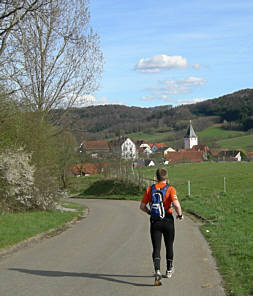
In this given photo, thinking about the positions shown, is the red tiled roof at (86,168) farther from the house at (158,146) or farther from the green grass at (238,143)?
the house at (158,146)

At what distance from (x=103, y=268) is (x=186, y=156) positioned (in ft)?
280

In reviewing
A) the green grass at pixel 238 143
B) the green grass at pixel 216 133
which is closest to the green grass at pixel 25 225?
the green grass at pixel 238 143

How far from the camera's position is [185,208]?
23.7 meters

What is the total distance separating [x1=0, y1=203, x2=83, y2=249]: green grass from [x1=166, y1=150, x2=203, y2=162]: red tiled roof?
72515 mm

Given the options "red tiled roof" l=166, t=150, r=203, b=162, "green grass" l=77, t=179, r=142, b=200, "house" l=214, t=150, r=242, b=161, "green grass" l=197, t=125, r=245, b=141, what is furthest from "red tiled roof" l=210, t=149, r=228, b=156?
"green grass" l=77, t=179, r=142, b=200

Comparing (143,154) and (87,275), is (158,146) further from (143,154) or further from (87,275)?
(87,275)

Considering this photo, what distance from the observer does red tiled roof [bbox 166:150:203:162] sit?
90469 mm

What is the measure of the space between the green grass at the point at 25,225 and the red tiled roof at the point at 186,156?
2855 inches

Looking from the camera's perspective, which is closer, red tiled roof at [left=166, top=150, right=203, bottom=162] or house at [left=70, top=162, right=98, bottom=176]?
house at [left=70, top=162, right=98, bottom=176]

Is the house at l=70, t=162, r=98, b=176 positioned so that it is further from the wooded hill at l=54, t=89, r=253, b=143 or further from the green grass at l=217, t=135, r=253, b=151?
the green grass at l=217, t=135, r=253, b=151

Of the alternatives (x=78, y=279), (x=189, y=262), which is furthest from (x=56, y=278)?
(x=189, y=262)

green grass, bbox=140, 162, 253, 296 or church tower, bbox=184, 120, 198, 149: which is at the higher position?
church tower, bbox=184, 120, 198, 149

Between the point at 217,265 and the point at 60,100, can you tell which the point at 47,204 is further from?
the point at 217,265

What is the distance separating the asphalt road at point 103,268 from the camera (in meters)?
6.92
